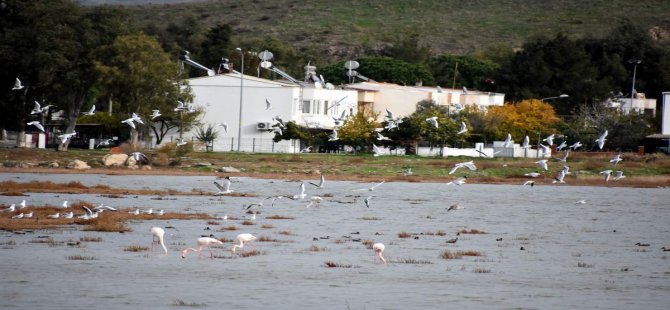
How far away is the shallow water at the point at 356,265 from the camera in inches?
912

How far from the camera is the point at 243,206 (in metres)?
44.7

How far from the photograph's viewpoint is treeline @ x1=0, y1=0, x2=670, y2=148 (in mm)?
86062

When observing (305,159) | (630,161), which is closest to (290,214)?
(305,159)

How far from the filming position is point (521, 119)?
109 m

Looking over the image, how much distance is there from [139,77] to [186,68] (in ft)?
131

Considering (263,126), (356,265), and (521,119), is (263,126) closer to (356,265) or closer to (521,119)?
(521,119)

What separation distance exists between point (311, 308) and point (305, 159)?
2258 inches

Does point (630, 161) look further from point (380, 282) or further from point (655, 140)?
point (380, 282)

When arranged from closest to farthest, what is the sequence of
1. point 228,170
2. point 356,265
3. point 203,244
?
point 356,265, point 203,244, point 228,170

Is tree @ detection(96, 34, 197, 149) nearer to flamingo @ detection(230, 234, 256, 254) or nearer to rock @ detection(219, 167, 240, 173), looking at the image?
rock @ detection(219, 167, 240, 173)

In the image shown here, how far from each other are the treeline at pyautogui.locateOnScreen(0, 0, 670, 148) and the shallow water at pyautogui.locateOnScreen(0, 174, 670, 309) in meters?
40.8

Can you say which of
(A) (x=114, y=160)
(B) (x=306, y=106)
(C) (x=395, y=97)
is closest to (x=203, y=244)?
(A) (x=114, y=160)

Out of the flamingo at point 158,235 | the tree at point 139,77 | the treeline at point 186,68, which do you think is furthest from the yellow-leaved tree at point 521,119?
the flamingo at point 158,235

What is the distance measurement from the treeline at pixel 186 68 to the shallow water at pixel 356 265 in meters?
40.8
